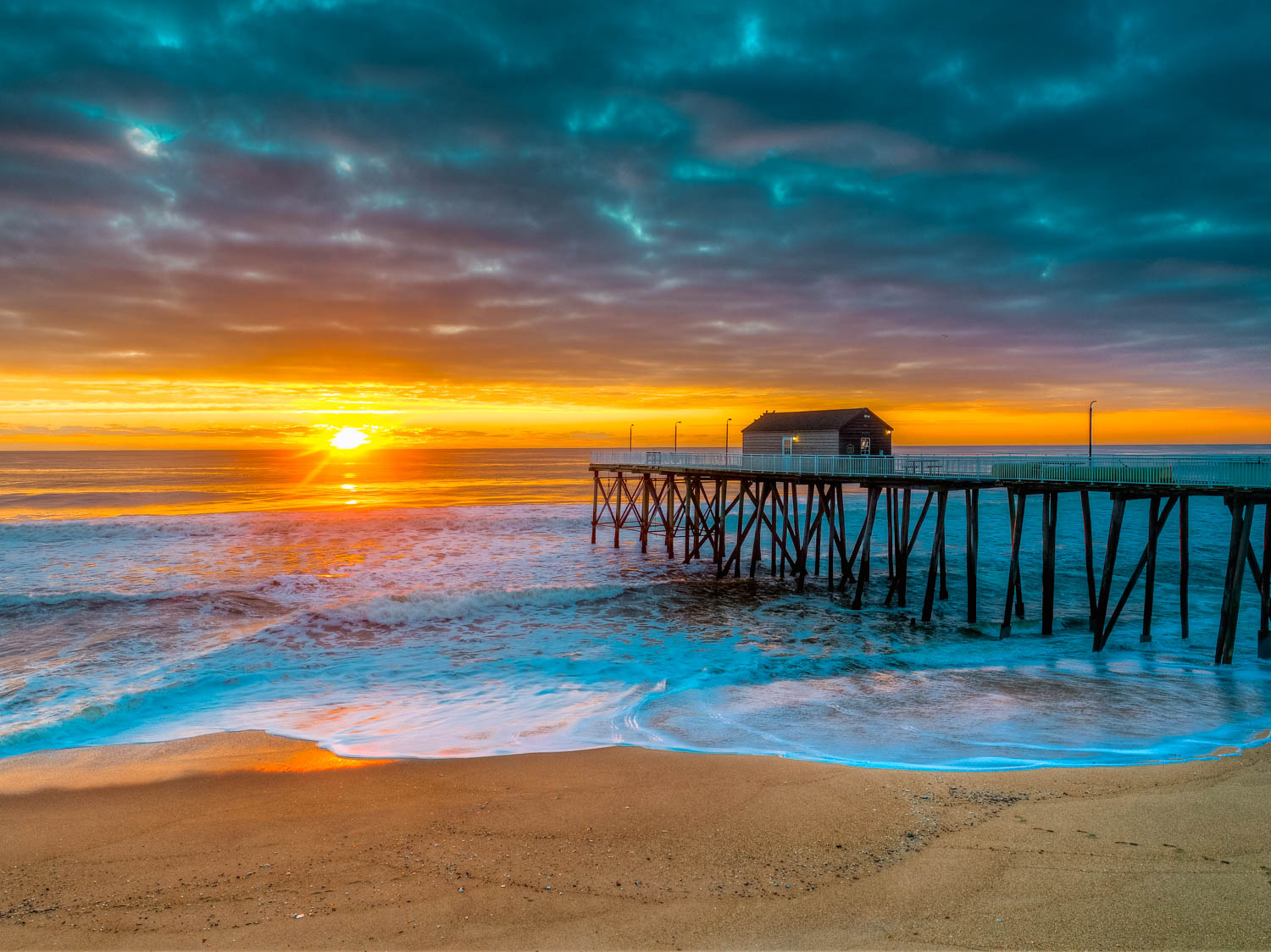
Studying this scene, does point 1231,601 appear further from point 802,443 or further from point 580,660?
point 802,443

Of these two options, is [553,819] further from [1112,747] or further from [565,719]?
[1112,747]

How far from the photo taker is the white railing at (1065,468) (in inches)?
559

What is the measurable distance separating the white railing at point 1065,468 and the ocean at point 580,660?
3.65m

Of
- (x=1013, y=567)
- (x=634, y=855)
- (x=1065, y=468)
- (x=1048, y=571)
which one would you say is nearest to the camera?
(x=634, y=855)

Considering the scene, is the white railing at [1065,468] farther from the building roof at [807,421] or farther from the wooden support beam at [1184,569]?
the building roof at [807,421]

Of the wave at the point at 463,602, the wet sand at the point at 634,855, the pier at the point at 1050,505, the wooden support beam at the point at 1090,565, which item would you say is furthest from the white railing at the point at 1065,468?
the wet sand at the point at 634,855

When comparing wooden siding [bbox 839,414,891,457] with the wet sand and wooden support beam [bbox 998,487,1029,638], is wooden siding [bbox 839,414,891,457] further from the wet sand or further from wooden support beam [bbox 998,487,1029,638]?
the wet sand

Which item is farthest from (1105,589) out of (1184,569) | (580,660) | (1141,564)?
(580,660)

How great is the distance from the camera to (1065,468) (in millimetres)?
17016

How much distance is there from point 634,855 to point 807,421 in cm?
2736

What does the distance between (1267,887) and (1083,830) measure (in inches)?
47.9

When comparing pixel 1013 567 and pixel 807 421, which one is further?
pixel 807 421

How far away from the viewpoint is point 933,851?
5910 millimetres

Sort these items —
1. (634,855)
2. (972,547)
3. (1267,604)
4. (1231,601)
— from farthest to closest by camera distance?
(972,547) → (1267,604) → (1231,601) → (634,855)
